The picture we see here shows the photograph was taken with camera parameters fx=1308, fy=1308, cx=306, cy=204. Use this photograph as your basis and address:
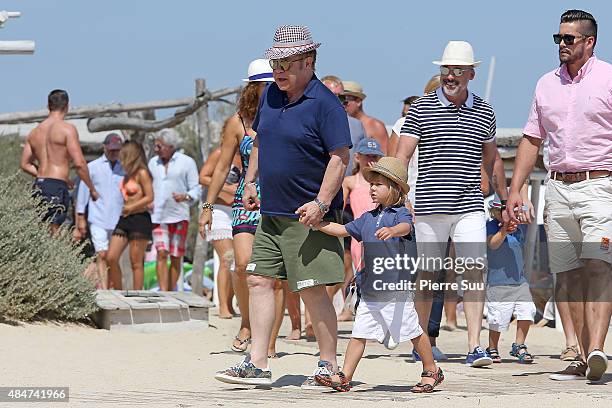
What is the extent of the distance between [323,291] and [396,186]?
722mm

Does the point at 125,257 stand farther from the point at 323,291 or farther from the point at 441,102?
the point at 323,291

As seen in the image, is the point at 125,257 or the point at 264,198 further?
the point at 125,257

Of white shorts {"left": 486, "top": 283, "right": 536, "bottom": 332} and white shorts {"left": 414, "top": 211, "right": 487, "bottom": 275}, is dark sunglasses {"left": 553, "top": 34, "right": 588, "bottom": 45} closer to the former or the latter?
white shorts {"left": 414, "top": 211, "right": 487, "bottom": 275}

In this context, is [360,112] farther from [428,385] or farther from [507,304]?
[428,385]

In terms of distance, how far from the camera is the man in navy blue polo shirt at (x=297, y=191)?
23.3ft

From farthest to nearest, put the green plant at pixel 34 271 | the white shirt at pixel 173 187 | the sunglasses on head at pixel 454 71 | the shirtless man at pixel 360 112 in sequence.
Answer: the white shirt at pixel 173 187
the shirtless man at pixel 360 112
the green plant at pixel 34 271
the sunglasses on head at pixel 454 71

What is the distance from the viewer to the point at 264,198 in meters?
7.30

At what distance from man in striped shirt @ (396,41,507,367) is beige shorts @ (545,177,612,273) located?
0.63 metres

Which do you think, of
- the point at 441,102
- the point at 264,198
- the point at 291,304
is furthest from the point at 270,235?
the point at 291,304

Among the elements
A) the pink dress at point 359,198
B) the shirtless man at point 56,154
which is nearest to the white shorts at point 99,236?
the shirtless man at point 56,154

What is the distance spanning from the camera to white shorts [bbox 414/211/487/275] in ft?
28.2

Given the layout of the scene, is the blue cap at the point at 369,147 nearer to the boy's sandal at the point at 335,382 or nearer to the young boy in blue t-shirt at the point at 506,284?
the young boy in blue t-shirt at the point at 506,284

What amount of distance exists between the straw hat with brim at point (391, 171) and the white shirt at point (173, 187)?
7225mm

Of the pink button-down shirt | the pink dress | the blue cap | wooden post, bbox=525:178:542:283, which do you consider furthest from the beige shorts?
wooden post, bbox=525:178:542:283
